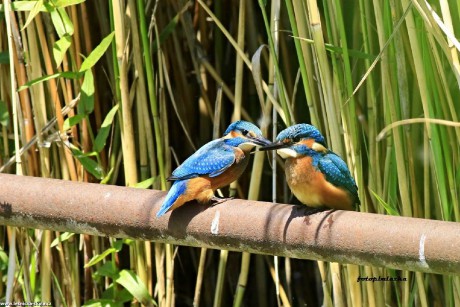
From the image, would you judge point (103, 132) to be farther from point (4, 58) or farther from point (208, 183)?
point (208, 183)

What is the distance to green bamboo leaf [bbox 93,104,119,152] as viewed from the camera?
7.80 ft

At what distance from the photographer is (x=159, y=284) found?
2410mm


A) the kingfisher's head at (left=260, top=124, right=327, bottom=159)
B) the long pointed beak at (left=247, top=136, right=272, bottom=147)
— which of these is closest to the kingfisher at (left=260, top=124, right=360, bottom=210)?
the kingfisher's head at (left=260, top=124, right=327, bottom=159)

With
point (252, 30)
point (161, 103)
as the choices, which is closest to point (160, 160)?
point (161, 103)

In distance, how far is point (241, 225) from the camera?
1587 millimetres

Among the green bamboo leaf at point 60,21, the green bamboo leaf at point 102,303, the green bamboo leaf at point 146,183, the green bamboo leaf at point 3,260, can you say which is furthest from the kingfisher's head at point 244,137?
the green bamboo leaf at point 3,260

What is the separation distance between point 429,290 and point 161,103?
910 mm

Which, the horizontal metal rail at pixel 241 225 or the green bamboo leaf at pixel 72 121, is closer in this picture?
the horizontal metal rail at pixel 241 225

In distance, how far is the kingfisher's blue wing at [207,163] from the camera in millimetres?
2045

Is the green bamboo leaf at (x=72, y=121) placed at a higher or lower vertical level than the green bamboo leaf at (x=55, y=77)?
lower

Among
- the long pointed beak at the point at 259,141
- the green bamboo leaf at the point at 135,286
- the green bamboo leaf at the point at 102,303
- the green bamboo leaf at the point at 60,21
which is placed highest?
the green bamboo leaf at the point at 60,21

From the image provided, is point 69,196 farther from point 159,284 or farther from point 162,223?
point 159,284

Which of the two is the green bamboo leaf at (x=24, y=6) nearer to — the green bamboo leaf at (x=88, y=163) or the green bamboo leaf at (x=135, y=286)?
the green bamboo leaf at (x=88, y=163)

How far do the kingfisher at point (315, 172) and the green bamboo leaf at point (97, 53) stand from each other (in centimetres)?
57
